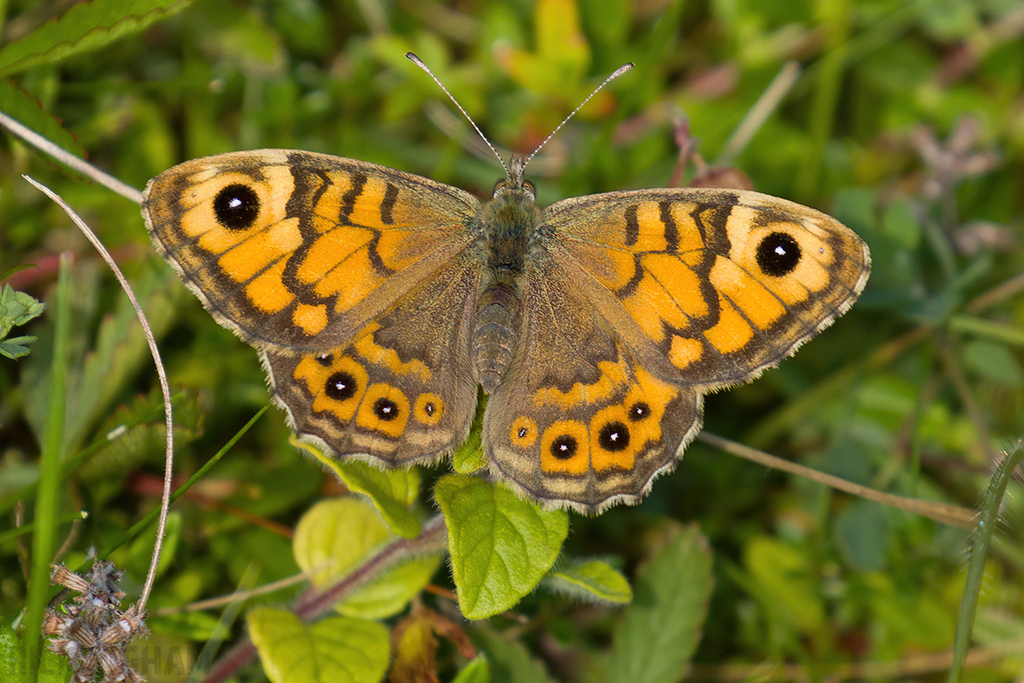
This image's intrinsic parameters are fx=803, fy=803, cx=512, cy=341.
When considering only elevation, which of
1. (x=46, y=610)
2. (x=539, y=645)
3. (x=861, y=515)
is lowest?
(x=539, y=645)

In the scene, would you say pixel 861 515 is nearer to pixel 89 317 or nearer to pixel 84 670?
pixel 84 670

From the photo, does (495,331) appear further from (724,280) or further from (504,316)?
(724,280)

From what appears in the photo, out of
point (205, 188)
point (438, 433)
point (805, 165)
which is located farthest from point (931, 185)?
point (205, 188)

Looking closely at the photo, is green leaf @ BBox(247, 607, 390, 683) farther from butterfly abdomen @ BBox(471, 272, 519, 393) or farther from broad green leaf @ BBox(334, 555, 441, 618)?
butterfly abdomen @ BBox(471, 272, 519, 393)

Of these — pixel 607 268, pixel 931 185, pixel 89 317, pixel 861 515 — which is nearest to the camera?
pixel 607 268

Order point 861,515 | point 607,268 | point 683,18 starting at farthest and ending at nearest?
1. point 683,18
2. point 861,515
3. point 607,268

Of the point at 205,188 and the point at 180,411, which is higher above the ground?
the point at 205,188

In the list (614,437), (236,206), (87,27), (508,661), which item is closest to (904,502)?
(614,437)
